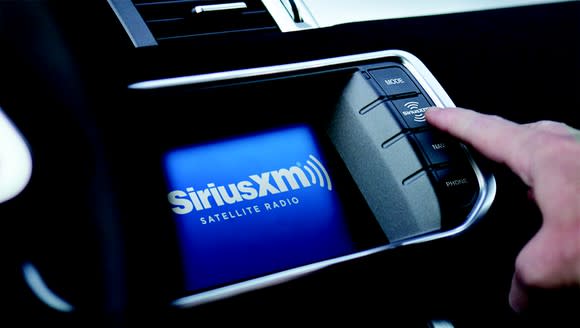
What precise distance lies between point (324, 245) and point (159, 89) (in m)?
0.27

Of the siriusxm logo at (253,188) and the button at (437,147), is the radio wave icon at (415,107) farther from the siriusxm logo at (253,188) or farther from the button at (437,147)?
the siriusxm logo at (253,188)

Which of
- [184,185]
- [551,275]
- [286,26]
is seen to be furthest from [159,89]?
[551,275]

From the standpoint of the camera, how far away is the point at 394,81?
0.78 m

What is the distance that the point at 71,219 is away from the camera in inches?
17.4

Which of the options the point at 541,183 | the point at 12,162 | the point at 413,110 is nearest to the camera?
the point at 12,162

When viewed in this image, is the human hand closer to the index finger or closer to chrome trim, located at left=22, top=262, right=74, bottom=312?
the index finger

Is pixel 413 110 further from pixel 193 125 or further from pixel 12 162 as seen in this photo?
pixel 12 162

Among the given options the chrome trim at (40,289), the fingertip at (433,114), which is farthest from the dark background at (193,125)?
the fingertip at (433,114)

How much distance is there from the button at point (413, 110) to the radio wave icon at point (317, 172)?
12 centimetres

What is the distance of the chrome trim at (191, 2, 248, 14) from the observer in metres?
0.76

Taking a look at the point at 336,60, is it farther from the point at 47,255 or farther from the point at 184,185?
the point at 47,255

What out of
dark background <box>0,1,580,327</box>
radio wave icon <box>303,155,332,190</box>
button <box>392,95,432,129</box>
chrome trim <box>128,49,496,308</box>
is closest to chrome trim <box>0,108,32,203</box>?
dark background <box>0,1,580,327</box>

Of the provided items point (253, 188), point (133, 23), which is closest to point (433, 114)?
point (253, 188)

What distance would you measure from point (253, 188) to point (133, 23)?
0.26m
